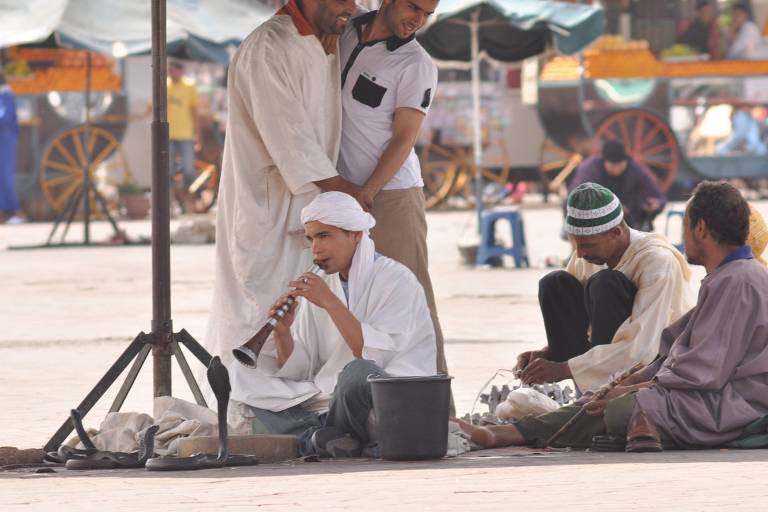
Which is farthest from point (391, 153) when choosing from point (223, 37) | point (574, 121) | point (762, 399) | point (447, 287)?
point (574, 121)

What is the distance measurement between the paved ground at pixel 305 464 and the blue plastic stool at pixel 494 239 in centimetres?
17

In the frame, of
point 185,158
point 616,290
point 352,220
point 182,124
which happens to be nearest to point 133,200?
point 185,158

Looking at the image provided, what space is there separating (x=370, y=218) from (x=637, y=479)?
4.37 ft

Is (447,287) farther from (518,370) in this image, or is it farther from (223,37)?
(518,370)

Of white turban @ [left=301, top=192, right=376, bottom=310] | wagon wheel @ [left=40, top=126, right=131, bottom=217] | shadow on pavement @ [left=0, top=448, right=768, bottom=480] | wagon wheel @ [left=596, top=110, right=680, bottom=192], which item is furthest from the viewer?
wagon wheel @ [left=596, top=110, right=680, bottom=192]

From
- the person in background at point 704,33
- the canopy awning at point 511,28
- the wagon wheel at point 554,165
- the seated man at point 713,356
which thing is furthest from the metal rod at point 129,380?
the person in background at point 704,33

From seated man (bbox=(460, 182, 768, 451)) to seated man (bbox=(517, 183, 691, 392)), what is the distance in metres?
0.48

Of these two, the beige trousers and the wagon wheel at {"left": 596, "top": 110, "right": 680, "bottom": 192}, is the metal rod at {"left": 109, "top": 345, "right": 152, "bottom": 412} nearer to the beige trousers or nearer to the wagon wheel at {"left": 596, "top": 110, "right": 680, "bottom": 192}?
the beige trousers

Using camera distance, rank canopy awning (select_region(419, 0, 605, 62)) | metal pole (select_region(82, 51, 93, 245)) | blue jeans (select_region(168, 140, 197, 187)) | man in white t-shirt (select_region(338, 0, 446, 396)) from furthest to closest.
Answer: blue jeans (select_region(168, 140, 197, 187)) < metal pole (select_region(82, 51, 93, 245)) < canopy awning (select_region(419, 0, 605, 62)) < man in white t-shirt (select_region(338, 0, 446, 396))

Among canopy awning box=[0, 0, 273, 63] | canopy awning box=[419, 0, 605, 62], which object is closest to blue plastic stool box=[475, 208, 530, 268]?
canopy awning box=[419, 0, 605, 62]

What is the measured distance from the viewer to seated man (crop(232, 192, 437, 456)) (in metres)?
5.41

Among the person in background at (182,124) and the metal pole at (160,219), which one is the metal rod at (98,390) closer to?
the metal pole at (160,219)

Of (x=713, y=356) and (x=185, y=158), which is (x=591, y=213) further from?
(x=185, y=158)

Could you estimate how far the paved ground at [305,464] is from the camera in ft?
14.6
